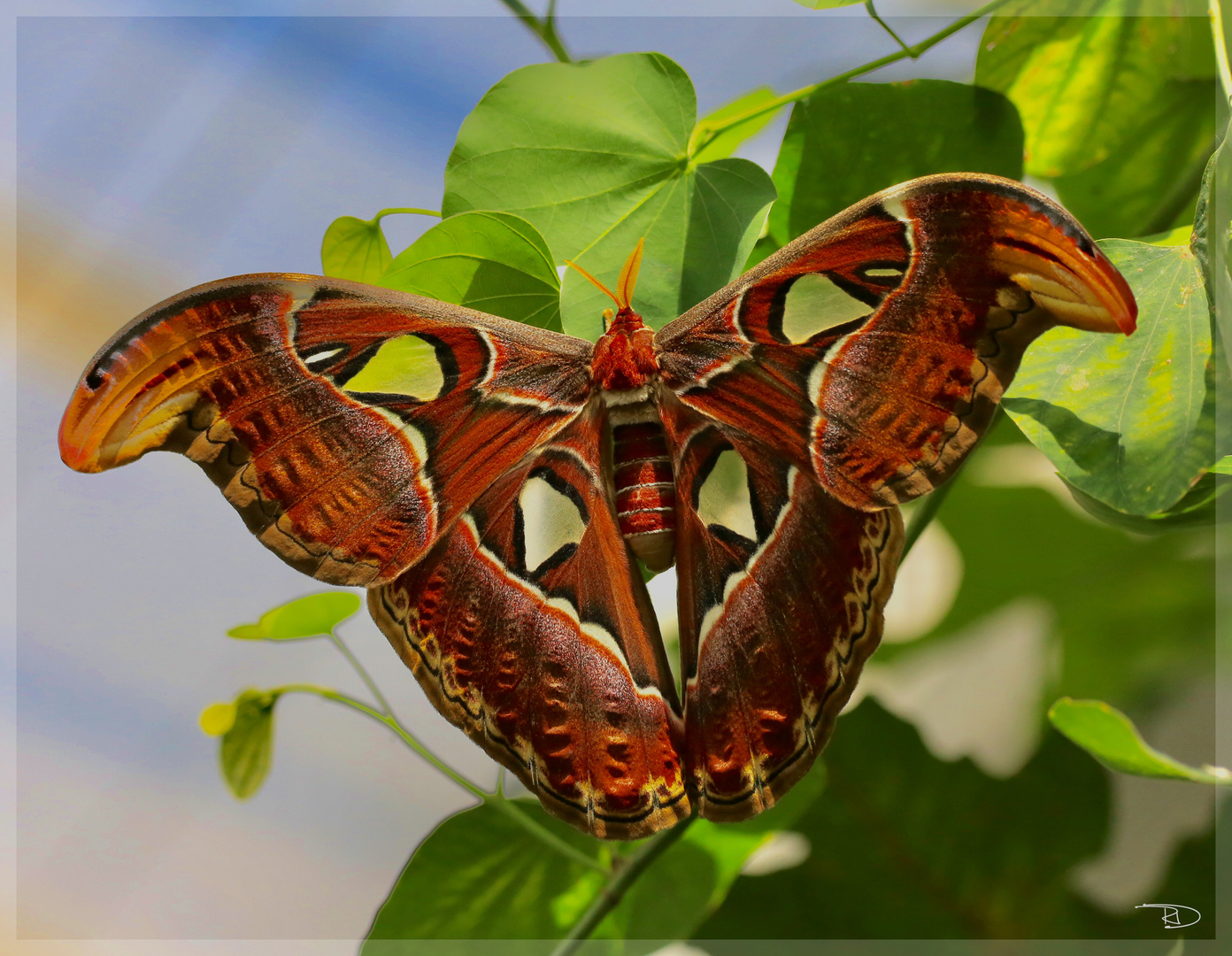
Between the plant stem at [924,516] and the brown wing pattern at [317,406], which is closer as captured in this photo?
the brown wing pattern at [317,406]

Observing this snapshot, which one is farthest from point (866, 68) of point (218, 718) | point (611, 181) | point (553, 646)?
point (218, 718)

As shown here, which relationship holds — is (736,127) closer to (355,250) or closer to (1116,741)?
(355,250)

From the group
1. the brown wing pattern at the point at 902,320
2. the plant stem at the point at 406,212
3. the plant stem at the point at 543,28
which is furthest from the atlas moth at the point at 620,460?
the plant stem at the point at 543,28

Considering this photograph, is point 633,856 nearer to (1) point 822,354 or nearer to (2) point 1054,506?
(1) point 822,354

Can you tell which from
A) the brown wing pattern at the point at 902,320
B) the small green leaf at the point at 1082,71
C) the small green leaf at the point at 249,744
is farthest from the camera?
the small green leaf at the point at 249,744

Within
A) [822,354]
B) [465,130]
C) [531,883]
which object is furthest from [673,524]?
[531,883]

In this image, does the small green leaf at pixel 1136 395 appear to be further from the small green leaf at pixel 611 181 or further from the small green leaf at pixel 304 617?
the small green leaf at pixel 304 617
